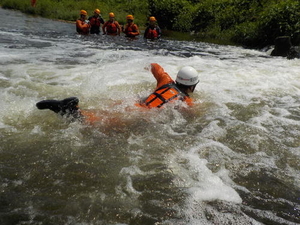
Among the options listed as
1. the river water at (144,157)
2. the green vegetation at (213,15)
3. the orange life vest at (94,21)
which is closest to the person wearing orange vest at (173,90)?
the river water at (144,157)

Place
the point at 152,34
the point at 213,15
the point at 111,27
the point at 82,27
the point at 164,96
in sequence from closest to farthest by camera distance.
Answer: the point at 164,96 < the point at 82,27 < the point at 111,27 < the point at 152,34 < the point at 213,15

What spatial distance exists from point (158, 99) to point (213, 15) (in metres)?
16.8

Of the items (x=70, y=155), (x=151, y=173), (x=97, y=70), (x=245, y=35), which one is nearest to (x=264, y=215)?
(x=151, y=173)

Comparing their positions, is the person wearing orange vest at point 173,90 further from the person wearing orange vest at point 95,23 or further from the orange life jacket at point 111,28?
the person wearing orange vest at point 95,23

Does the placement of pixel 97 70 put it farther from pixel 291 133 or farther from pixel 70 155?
pixel 291 133

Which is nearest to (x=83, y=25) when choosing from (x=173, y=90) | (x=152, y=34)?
(x=152, y=34)

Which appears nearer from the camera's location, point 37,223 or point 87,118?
point 37,223

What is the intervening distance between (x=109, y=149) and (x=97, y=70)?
421 cm

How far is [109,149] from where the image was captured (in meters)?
3.25

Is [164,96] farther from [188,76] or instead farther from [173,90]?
[188,76]

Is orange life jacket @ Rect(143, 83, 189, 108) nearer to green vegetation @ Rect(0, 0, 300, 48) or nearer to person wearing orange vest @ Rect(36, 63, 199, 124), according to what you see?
person wearing orange vest @ Rect(36, 63, 199, 124)

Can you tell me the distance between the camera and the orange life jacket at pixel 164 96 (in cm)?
415

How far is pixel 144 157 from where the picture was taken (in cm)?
315

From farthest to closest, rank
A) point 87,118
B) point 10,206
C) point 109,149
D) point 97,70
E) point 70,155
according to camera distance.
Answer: point 97,70 < point 87,118 < point 109,149 < point 70,155 < point 10,206
